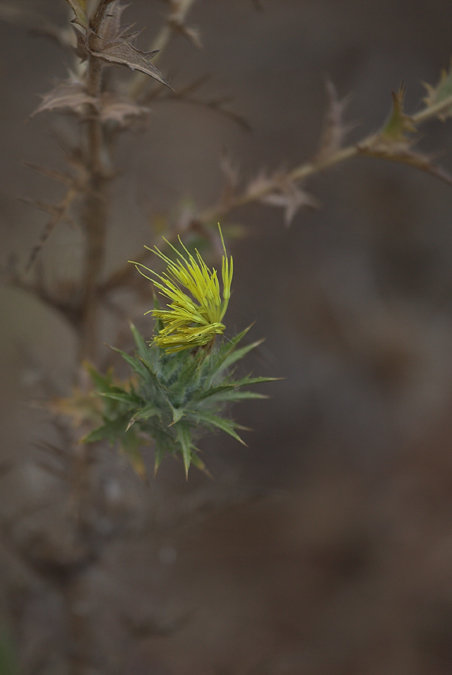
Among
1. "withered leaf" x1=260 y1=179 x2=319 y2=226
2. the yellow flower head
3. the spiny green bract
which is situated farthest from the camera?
"withered leaf" x1=260 y1=179 x2=319 y2=226

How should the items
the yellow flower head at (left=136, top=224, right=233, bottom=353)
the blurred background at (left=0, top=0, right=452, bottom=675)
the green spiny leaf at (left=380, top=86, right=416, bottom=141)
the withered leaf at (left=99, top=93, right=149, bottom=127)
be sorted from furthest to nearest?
the blurred background at (left=0, top=0, right=452, bottom=675), the green spiny leaf at (left=380, top=86, right=416, bottom=141), the withered leaf at (left=99, top=93, right=149, bottom=127), the yellow flower head at (left=136, top=224, right=233, bottom=353)

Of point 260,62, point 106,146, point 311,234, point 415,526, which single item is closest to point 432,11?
point 260,62

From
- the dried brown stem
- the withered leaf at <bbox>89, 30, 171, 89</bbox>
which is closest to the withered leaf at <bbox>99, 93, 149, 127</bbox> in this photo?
the dried brown stem

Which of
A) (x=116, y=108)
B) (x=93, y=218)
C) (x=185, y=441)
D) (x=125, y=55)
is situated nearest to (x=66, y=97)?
(x=116, y=108)

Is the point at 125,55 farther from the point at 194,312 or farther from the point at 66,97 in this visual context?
the point at 194,312

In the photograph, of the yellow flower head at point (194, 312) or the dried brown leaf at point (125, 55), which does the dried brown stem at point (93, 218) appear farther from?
the yellow flower head at point (194, 312)

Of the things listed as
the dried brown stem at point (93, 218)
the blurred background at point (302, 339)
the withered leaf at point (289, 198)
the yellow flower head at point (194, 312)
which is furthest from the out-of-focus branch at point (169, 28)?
the blurred background at point (302, 339)

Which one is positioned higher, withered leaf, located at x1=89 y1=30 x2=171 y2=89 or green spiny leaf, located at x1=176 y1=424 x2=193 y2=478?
withered leaf, located at x1=89 y1=30 x2=171 y2=89

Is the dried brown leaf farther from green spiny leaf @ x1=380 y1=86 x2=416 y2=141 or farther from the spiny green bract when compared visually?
green spiny leaf @ x1=380 y1=86 x2=416 y2=141
